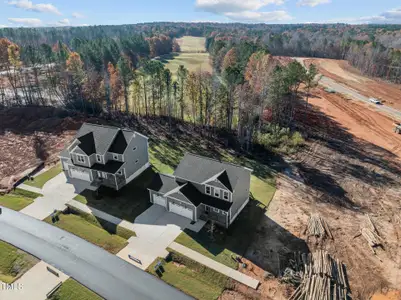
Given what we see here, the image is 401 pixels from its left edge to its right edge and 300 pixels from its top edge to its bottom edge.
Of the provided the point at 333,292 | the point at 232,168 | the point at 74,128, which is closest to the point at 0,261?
the point at 232,168

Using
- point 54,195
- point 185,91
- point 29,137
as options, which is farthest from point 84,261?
point 185,91

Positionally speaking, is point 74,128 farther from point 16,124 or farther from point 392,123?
point 392,123

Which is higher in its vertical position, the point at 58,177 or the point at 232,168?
the point at 232,168

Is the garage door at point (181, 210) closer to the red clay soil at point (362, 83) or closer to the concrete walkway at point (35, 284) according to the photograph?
the concrete walkway at point (35, 284)

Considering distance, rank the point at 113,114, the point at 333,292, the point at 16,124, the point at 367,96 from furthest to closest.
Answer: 1. the point at 367,96
2. the point at 113,114
3. the point at 16,124
4. the point at 333,292

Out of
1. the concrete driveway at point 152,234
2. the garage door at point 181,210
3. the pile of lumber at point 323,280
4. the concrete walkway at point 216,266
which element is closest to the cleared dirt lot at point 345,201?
the pile of lumber at point 323,280

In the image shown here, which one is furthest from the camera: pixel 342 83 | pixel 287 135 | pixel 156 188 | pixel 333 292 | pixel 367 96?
pixel 342 83

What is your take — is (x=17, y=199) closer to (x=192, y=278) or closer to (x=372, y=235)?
(x=192, y=278)
